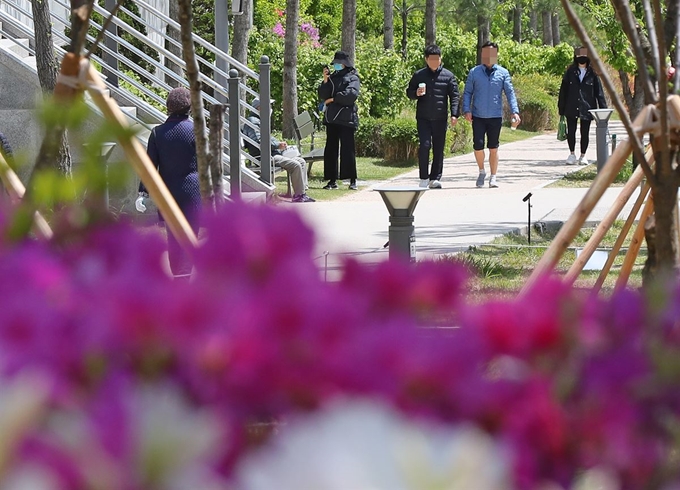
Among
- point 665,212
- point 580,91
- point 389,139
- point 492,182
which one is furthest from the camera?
point 389,139

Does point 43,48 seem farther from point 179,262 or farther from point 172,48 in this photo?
point 172,48

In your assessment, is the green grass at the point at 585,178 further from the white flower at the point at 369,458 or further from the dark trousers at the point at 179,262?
the white flower at the point at 369,458

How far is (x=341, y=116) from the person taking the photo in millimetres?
15500

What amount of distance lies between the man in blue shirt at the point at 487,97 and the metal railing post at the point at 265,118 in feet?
10.7

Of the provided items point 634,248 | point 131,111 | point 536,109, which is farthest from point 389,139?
point 634,248

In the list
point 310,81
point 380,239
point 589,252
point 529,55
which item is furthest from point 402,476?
point 529,55

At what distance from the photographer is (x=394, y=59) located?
28297 mm

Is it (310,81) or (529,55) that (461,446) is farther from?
(529,55)

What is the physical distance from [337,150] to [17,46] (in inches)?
186

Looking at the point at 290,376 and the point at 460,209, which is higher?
the point at 290,376

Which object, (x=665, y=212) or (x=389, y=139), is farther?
(x=389, y=139)

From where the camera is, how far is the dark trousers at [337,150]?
51.1 feet

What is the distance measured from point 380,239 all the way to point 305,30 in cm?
2760

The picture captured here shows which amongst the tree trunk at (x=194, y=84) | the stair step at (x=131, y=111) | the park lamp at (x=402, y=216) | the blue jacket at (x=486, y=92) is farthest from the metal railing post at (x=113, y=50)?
the tree trunk at (x=194, y=84)
